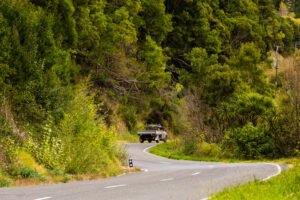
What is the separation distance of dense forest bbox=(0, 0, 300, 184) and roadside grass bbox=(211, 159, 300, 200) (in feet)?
23.8

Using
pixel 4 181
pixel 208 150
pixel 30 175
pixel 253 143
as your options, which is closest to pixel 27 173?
pixel 30 175

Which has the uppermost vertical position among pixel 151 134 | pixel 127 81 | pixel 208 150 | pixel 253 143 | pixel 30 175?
pixel 127 81

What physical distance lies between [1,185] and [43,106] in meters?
6.57

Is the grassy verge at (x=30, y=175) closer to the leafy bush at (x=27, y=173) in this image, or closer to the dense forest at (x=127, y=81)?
the leafy bush at (x=27, y=173)

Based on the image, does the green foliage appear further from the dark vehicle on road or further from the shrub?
the dark vehicle on road

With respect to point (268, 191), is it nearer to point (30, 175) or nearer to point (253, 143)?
point (30, 175)

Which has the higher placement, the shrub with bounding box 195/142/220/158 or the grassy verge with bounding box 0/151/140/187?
the grassy verge with bounding box 0/151/140/187

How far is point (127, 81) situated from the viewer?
48.6 metres

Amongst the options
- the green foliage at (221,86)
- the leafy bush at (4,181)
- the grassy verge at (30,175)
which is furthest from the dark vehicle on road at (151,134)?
the leafy bush at (4,181)

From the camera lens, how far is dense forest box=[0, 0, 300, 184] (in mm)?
20625

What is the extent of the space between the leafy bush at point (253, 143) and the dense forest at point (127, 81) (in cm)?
6

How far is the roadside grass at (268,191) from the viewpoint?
11.9 meters

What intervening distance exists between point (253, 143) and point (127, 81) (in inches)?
730

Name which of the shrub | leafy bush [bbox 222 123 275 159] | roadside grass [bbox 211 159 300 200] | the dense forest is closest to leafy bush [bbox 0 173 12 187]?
the dense forest
